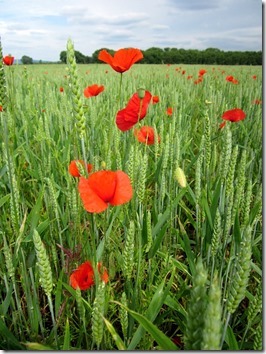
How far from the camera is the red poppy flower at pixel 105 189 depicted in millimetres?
429

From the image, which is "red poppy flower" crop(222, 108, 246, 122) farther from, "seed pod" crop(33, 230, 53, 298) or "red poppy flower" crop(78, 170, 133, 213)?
"seed pod" crop(33, 230, 53, 298)

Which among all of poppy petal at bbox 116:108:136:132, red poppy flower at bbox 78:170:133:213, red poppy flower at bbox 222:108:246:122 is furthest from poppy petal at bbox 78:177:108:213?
red poppy flower at bbox 222:108:246:122

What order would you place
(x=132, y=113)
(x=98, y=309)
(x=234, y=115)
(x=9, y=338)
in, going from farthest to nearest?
(x=234, y=115) → (x=132, y=113) → (x=9, y=338) → (x=98, y=309)

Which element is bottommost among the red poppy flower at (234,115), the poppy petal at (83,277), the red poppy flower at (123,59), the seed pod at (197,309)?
Result: the poppy petal at (83,277)

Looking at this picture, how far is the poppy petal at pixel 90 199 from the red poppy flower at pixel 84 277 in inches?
6.3

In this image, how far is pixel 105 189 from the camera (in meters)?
0.44

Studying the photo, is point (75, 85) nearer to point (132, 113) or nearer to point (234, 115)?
point (132, 113)

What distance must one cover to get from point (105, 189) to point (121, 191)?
21 millimetres

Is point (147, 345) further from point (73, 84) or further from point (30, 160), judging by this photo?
point (30, 160)

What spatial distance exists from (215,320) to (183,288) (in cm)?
42

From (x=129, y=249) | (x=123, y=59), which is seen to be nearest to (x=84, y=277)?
(x=129, y=249)

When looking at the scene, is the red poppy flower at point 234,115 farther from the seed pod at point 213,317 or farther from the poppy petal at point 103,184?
the seed pod at point 213,317

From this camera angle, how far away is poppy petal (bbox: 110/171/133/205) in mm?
431

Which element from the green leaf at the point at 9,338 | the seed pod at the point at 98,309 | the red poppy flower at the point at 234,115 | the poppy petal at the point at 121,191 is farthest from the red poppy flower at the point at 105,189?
the red poppy flower at the point at 234,115
